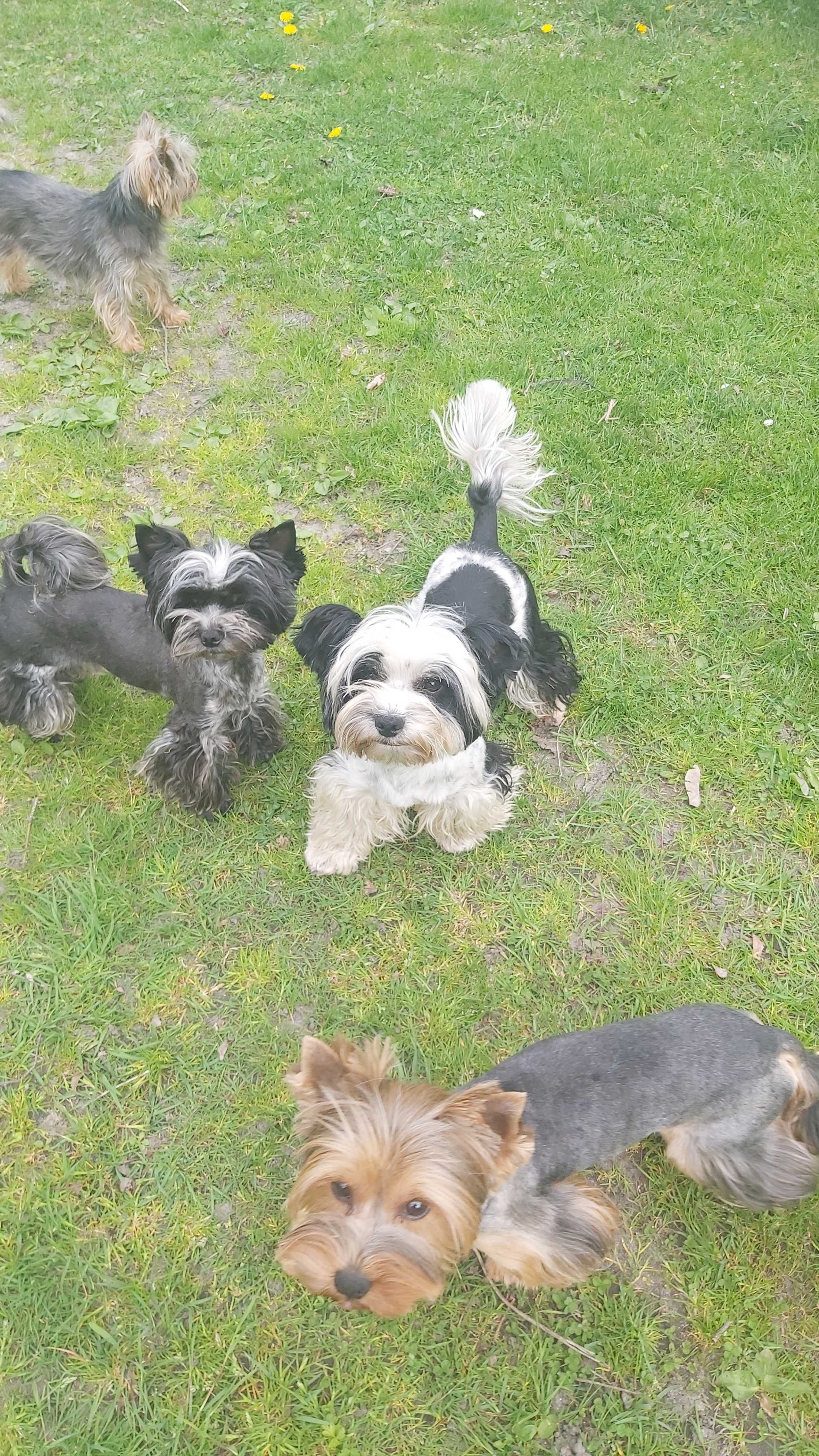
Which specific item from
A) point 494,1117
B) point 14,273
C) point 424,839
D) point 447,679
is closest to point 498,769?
point 424,839

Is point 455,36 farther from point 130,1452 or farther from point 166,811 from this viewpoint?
point 130,1452

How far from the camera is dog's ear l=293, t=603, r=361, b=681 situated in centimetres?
344

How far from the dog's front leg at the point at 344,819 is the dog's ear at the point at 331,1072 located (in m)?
1.58

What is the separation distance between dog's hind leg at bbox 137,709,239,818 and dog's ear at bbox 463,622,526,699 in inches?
60.6

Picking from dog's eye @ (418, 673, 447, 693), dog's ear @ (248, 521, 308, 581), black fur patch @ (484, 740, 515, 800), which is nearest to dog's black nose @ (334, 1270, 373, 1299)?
dog's eye @ (418, 673, 447, 693)

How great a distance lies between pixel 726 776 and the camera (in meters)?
4.56

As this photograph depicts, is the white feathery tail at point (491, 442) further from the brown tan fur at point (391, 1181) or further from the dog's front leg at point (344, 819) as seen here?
the brown tan fur at point (391, 1181)

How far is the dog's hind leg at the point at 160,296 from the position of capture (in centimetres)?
654

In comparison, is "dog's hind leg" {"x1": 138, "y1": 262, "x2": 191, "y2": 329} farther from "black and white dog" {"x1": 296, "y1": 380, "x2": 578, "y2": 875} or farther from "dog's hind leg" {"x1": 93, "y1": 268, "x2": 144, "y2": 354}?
"black and white dog" {"x1": 296, "y1": 380, "x2": 578, "y2": 875}

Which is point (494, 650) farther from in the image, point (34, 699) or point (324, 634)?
point (34, 699)

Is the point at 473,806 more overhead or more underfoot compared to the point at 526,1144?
more underfoot

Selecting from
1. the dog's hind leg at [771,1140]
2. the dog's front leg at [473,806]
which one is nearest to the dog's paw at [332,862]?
the dog's front leg at [473,806]

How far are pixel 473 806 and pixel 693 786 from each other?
1.39 metres

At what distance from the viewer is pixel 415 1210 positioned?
225 centimetres
